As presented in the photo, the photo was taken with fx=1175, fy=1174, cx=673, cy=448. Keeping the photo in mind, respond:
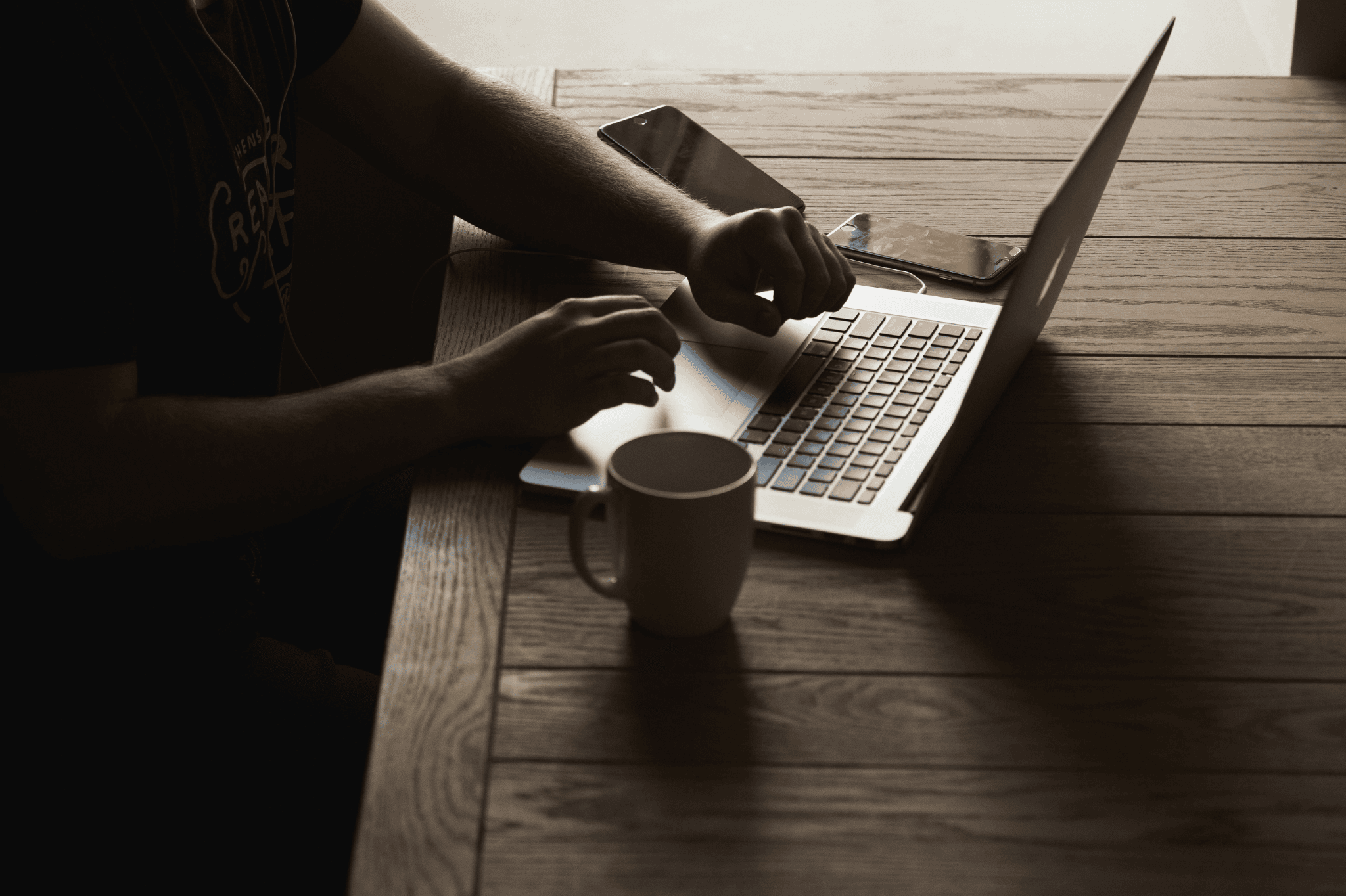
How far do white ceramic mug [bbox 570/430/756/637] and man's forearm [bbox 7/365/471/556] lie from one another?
200 millimetres

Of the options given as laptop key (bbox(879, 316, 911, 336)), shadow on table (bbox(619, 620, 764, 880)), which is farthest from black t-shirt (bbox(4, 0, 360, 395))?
laptop key (bbox(879, 316, 911, 336))

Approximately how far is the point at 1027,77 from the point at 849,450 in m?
0.85

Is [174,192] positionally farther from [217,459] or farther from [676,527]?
[676,527]

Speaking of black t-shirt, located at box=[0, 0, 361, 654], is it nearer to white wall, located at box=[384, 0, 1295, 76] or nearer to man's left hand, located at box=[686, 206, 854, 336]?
man's left hand, located at box=[686, 206, 854, 336]

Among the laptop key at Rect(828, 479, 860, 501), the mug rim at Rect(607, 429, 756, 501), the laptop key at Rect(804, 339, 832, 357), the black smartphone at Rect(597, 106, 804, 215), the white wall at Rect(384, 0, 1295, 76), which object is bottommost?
the white wall at Rect(384, 0, 1295, 76)

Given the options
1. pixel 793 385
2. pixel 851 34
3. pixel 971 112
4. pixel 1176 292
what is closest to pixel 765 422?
pixel 793 385

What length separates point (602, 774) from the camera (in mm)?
554

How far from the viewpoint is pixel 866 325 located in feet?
3.06

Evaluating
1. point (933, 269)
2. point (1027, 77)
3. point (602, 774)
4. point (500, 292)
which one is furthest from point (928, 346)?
point (1027, 77)

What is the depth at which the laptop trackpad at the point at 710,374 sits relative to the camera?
2.73 feet

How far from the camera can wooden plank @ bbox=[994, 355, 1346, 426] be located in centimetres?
84

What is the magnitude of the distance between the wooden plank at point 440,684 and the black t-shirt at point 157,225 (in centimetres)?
23

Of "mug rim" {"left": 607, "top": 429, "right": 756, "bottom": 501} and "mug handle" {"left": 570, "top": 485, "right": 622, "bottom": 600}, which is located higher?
"mug rim" {"left": 607, "top": 429, "right": 756, "bottom": 501}

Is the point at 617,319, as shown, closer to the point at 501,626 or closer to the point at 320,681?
the point at 501,626
